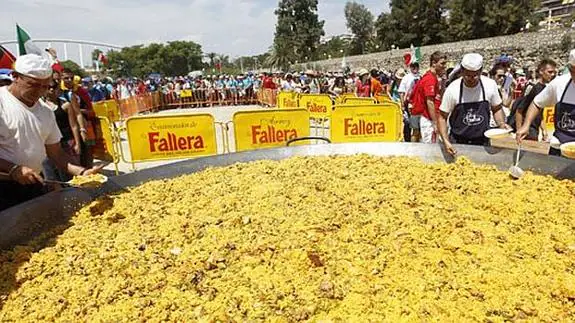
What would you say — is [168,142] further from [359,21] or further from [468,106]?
[359,21]

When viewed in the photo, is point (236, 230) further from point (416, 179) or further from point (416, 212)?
point (416, 179)

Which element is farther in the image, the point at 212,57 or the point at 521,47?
the point at 212,57

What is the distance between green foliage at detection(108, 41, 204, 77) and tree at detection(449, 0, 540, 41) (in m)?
61.9

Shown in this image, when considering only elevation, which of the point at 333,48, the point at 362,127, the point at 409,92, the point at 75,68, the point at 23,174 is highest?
the point at 333,48

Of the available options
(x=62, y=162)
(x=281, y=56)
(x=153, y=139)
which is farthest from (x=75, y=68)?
(x=281, y=56)

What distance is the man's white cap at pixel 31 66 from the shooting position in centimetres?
268

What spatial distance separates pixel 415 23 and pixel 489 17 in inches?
515

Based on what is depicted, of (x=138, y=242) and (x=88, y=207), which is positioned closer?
(x=138, y=242)

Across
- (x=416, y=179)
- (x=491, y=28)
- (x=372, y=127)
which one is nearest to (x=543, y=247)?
(x=416, y=179)

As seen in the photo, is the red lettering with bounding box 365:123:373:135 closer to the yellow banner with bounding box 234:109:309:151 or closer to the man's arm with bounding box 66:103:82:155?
the yellow banner with bounding box 234:109:309:151

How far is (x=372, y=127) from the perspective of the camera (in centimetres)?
763

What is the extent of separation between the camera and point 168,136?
271 inches

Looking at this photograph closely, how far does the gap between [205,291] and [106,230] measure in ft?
3.52

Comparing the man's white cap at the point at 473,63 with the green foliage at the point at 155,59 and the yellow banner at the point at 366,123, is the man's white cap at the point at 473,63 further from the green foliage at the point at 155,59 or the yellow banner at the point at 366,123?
the green foliage at the point at 155,59
